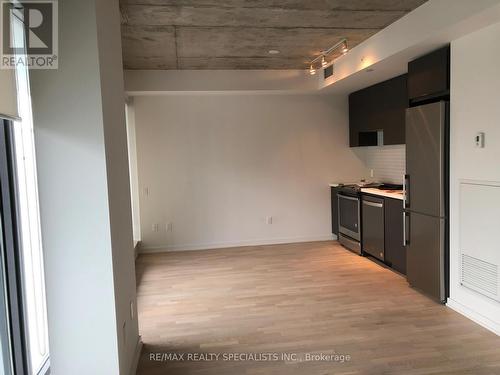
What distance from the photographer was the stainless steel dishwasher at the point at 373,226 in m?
4.75

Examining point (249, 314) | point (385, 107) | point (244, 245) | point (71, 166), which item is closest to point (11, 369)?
point (71, 166)

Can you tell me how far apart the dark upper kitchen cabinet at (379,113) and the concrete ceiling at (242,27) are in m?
0.87

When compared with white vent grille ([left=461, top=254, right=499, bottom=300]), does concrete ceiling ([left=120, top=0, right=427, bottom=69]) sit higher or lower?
higher

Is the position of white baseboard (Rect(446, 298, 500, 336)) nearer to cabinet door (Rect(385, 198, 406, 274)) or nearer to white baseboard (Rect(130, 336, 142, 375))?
cabinet door (Rect(385, 198, 406, 274))

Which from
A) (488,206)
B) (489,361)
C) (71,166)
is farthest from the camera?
(488,206)

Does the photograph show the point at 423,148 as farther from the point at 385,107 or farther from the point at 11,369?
the point at 11,369

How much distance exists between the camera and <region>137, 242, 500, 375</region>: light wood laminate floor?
2615 mm

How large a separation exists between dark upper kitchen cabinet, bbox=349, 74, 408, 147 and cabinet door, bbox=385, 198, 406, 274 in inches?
34.9

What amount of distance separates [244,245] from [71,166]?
4.43 metres

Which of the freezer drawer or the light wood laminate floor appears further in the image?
the freezer drawer

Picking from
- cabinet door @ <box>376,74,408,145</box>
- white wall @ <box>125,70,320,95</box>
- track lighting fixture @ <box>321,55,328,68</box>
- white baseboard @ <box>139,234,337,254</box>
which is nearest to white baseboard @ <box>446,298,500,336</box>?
cabinet door @ <box>376,74,408,145</box>

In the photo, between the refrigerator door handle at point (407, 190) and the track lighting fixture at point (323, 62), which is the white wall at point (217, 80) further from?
the refrigerator door handle at point (407, 190)

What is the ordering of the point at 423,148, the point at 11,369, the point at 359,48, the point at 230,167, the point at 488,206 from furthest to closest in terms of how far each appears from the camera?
the point at 230,167 < the point at 359,48 < the point at 423,148 < the point at 488,206 < the point at 11,369

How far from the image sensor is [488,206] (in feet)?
9.98
